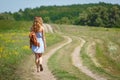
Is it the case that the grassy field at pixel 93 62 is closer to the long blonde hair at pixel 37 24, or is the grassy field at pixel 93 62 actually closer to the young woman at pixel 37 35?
the young woman at pixel 37 35

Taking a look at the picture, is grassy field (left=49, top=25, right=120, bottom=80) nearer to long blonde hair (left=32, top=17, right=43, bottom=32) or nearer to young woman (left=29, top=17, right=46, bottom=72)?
young woman (left=29, top=17, right=46, bottom=72)

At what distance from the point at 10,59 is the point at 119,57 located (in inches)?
660

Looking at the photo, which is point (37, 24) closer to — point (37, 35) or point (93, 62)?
point (37, 35)

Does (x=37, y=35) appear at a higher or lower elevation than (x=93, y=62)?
higher

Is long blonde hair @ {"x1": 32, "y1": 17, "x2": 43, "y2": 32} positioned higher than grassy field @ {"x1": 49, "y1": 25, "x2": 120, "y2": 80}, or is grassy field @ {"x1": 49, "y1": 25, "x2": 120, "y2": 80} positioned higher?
long blonde hair @ {"x1": 32, "y1": 17, "x2": 43, "y2": 32}

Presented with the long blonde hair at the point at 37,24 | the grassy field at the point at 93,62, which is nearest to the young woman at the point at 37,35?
the long blonde hair at the point at 37,24

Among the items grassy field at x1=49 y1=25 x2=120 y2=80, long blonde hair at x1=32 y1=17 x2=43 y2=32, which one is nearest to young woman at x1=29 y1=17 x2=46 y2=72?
long blonde hair at x1=32 y1=17 x2=43 y2=32

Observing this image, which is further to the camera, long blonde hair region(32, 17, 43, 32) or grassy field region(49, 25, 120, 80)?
grassy field region(49, 25, 120, 80)

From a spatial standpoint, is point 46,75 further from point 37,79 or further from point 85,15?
point 85,15

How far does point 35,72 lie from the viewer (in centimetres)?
1864

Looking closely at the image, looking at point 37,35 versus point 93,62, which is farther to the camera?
point 93,62

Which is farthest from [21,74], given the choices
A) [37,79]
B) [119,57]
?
[119,57]

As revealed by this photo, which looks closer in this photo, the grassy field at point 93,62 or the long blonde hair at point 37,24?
the long blonde hair at point 37,24

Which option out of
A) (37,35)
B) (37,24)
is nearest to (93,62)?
(37,35)
